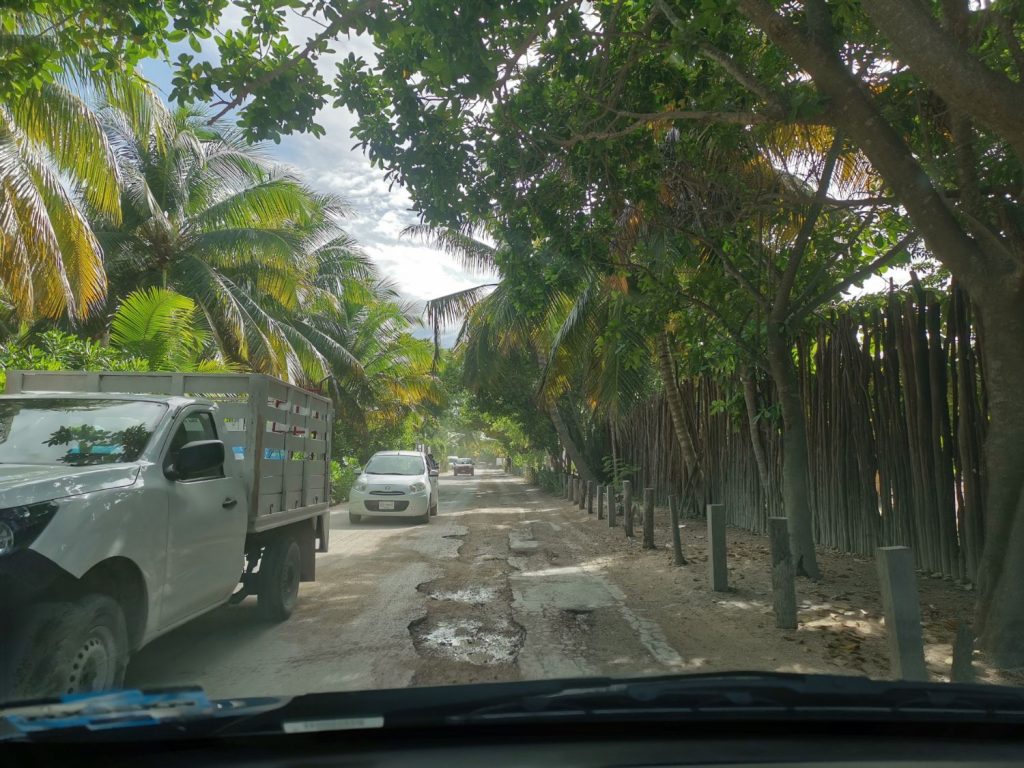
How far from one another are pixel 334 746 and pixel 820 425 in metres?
9.14

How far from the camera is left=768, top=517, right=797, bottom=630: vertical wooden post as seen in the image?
20.8ft

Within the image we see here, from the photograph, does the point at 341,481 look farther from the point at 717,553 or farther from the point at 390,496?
the point at 717,553

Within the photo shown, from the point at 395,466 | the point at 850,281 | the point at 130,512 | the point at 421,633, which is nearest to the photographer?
the point at 130,512

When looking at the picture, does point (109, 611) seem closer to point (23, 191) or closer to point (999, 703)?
point (999, 703)

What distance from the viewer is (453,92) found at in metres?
6.59

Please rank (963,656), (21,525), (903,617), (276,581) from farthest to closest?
1. (276,581)
2. (903,617)
3. (963,656)
4. (21,525)

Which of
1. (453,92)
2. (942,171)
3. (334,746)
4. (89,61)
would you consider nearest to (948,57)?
(942,171)

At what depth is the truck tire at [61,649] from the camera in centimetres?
321

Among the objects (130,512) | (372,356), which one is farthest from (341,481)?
(130,512)

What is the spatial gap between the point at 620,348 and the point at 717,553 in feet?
12.6

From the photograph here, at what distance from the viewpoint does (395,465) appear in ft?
56.6

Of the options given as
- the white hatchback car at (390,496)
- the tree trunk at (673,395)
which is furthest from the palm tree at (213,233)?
the tree trunk at (673,395)

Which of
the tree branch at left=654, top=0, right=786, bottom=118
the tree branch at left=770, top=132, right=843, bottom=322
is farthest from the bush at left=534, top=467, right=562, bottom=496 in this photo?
the tree branch at left=654, top=0, right=786, bottom=118

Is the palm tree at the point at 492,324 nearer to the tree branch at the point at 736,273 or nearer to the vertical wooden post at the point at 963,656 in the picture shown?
the tree branch at the point at 736,273
